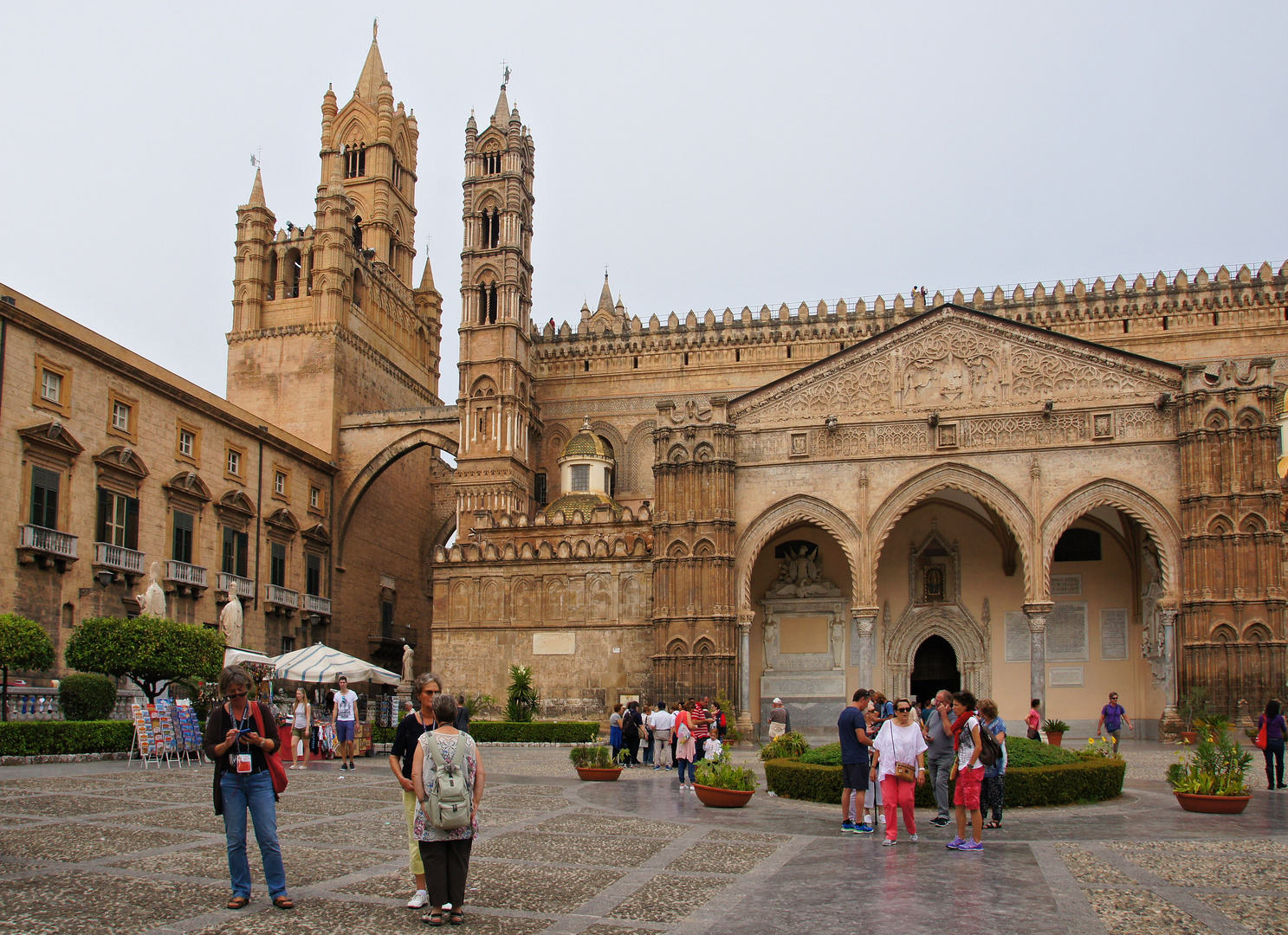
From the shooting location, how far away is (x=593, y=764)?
18797 mm

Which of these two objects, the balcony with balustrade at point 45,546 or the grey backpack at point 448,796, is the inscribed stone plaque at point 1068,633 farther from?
the grey backpack at point 448,796

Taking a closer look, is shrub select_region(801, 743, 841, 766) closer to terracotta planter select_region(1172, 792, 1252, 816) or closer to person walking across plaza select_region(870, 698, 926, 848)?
person walking across plaza select_region(870, 698, 926, 848)

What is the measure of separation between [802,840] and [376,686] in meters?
36.9

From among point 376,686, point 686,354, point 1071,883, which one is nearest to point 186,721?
point 1071,883

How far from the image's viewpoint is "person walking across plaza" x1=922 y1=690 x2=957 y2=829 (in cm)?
1193

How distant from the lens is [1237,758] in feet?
47.7

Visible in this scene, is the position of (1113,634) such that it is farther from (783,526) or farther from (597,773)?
(597,773)

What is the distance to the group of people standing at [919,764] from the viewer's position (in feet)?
37.2

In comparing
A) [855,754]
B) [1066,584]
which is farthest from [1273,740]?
[1066,584]

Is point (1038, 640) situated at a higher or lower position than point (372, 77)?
lower

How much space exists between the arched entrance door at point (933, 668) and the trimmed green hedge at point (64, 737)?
22031 mm

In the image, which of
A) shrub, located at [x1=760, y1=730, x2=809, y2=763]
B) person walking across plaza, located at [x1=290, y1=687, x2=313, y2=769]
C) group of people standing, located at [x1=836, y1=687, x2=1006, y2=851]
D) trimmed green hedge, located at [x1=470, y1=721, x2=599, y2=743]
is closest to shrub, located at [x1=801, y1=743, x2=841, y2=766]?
shrub, located at [x1=760, y1=730, x2=809, y2=763]

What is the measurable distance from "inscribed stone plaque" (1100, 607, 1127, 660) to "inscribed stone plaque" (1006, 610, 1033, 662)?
6.74ft

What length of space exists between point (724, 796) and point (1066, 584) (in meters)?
21.9
